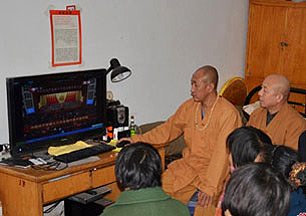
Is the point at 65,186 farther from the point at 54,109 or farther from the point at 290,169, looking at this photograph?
the point at 290,169

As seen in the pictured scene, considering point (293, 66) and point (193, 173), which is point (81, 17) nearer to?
point (193, 173)

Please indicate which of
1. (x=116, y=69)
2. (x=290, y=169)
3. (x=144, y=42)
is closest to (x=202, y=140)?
(x=116, y=69)

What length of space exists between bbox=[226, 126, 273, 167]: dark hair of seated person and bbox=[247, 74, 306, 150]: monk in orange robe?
1.02 meters

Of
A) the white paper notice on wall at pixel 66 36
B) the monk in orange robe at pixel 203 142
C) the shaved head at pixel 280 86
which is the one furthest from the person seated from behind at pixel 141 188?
the shaved head at pixel 280 86

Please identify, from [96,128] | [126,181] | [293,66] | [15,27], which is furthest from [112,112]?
[293,66]

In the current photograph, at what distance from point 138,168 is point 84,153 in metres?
1.25

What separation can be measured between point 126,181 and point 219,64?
3.49m

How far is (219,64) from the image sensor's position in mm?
5449

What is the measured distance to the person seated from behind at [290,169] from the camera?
2344 mm

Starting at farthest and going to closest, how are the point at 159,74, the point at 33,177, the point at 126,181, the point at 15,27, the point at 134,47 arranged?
the point at 159,74
the point at 134,47
the point at 15,27
the point at 33,177
the point at 126,181

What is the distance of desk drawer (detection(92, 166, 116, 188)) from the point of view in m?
3.30

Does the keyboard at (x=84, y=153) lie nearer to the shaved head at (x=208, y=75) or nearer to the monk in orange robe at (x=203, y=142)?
the monk in orange robe at (x=203, y=142)

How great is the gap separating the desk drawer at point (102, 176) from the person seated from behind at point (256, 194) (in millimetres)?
1624

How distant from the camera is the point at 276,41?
18.3 ft
